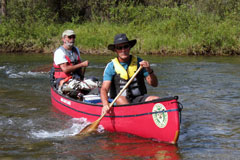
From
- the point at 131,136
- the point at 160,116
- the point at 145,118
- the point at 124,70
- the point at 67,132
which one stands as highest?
the point at 124,70

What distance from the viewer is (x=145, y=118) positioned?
5367 millimetres

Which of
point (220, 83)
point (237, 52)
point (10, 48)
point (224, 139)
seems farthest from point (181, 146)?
point (10, 48)

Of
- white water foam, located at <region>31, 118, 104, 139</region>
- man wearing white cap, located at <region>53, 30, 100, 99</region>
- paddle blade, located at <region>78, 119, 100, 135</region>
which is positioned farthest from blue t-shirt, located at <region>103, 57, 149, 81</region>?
man wearing white cap, located at <region>53, 30, 100, 99</region>

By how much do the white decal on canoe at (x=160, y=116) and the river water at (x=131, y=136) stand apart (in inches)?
13.5

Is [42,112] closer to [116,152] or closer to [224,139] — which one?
[116,152]

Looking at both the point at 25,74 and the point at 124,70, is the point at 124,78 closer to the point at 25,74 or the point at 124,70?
the point at 124,70

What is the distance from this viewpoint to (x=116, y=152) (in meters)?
5.15

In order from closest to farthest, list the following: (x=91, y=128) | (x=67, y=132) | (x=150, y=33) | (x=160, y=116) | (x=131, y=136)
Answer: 1. (x=160, y=116)
2. (x=131, y=136)
3. (x=91, y=128)
4. (x=67, y=132)
5. (x=150, y=33)

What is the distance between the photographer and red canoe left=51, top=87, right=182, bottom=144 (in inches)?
197

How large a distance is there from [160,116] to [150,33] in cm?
1365

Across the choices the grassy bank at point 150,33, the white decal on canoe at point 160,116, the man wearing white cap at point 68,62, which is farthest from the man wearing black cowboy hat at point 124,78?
the grassy bank at point 150,33

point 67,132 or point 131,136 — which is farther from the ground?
point 131,136

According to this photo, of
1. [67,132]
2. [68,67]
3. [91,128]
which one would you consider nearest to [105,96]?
[91,128]

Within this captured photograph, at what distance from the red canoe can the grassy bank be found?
35.1 ft
